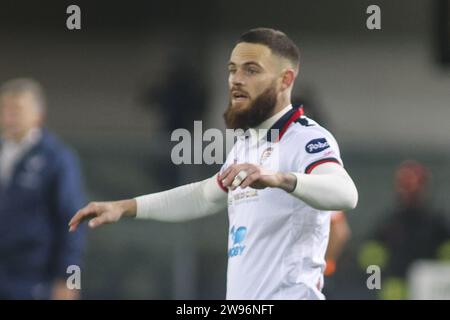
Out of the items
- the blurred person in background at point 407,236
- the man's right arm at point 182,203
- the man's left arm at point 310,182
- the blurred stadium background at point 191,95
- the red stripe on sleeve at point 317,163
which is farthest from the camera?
the blurred stadium background at point 191,95

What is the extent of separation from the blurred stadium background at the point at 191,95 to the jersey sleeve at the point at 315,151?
2174 mm

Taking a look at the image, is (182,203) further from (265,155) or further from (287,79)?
(287,79)

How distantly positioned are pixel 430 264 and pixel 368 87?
22.9ft

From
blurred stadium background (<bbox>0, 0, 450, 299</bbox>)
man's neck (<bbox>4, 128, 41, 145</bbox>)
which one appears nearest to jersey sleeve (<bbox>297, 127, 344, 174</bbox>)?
blurred stadium background (<bbox>0, 0, 450, 299</bbox>)

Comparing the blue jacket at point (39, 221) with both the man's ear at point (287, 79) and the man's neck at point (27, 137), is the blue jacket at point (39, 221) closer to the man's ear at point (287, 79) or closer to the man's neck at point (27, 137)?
the man's neck at point (27, 137)

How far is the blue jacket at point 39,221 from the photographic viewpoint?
9.03m

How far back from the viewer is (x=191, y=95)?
11.9 m

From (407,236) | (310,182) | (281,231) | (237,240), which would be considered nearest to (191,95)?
(407,236)

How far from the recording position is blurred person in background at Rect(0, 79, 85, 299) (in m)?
9.02

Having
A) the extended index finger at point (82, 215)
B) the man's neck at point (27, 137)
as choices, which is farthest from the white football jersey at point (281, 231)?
the man's neck at point (27, 137)

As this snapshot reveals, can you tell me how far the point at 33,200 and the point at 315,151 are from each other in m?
4.23

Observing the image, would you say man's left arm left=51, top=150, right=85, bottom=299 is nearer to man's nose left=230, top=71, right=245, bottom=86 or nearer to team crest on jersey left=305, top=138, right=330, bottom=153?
man's nose left=230, top=71, right=245, bottom=86

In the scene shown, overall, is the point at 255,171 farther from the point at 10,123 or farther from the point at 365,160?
the point at 365,160
